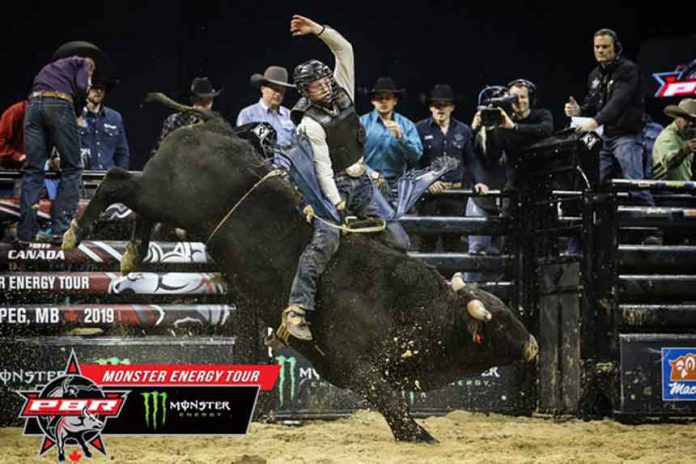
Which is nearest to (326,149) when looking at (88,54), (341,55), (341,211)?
(341,211)

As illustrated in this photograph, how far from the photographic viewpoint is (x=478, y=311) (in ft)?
19.8

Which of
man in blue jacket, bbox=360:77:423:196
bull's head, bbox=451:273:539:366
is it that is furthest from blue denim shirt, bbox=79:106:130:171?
bull's head, bbox=451:273:539:366

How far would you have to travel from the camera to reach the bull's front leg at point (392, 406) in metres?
6.01

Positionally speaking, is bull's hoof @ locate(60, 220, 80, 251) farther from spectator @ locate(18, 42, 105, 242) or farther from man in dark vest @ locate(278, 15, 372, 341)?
man in dark vest @ locate(278, 15, 372, 341)

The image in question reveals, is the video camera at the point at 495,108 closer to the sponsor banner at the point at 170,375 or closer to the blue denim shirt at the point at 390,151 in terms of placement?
the blue denim shirt at the point at 390,151

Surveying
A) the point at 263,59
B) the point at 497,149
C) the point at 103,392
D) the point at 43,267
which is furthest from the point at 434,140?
the point at 103,392

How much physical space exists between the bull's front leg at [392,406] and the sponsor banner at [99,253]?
5.82 feet

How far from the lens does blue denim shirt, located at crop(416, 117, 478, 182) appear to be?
28.3 feet

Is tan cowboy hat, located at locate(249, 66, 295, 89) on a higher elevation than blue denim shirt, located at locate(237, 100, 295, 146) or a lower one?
higher

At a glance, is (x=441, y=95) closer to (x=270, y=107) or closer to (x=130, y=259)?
(x=270, y=107)

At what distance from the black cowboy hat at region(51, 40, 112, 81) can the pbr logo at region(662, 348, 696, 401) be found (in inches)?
162

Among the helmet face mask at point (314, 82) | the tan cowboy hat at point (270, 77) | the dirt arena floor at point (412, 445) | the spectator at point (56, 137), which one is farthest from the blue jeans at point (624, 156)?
the spectator at point (56, 137)

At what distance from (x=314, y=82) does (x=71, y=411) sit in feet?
6.94

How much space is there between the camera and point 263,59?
1025 cm
